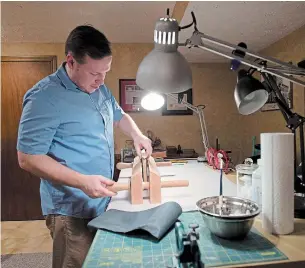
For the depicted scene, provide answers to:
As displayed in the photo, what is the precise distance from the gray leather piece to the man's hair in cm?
64

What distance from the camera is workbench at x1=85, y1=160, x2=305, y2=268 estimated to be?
2.50 feet

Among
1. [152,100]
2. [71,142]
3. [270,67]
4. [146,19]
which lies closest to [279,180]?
[270,67]

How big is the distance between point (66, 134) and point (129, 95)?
2143 mm

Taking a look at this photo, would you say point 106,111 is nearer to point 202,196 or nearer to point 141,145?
point 141,145

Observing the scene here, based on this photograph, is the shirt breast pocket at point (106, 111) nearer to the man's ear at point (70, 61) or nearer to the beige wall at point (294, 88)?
the man's ear at point (70, 61)

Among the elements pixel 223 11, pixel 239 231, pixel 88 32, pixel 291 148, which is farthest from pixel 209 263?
pixel 223 11

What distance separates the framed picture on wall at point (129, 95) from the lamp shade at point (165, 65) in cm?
222

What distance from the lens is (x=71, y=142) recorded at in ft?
3.92

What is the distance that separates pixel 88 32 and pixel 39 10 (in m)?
1.44

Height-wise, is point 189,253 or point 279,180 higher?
point 279,180

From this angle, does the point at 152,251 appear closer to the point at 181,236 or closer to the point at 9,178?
the point at 181,236

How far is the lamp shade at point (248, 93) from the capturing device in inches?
45.8

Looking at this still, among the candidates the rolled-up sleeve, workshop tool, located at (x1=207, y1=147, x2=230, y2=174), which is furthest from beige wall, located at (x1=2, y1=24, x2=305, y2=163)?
the rolled-up sleeve

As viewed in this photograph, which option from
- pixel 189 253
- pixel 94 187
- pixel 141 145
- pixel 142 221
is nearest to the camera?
pixel 189 253
